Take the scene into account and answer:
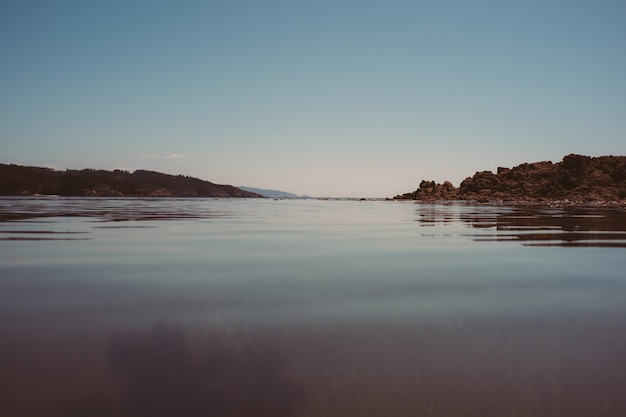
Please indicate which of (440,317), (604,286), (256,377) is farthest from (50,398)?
(604,286)

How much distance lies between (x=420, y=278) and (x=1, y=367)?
914 cm

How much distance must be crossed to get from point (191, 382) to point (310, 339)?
205 centimetres

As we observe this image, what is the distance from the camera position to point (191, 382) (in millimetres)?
4922

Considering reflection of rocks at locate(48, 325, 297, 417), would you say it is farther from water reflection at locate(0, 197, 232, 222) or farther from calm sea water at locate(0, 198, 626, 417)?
water reflection at locate(0, 197, 232, 222)

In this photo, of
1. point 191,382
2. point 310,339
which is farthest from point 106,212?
point 191,382

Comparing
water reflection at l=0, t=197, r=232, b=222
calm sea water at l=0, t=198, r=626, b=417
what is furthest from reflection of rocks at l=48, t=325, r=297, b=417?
Result: water reflection at l=0, t=197, r=232, b=222

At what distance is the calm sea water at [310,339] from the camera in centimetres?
455

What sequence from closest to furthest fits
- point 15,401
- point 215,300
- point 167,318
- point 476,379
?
point 15,401 < point 476,379 < point 167,318 < point 215,300

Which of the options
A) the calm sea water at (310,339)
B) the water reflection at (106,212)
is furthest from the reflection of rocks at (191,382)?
the water reflection at (106,212)

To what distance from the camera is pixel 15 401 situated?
176 inches

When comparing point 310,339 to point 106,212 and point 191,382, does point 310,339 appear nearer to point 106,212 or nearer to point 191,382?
point 191,382

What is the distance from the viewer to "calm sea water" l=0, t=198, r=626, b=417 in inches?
179

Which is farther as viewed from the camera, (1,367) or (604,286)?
(604,286)

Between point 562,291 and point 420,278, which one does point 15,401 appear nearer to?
point 420,278
